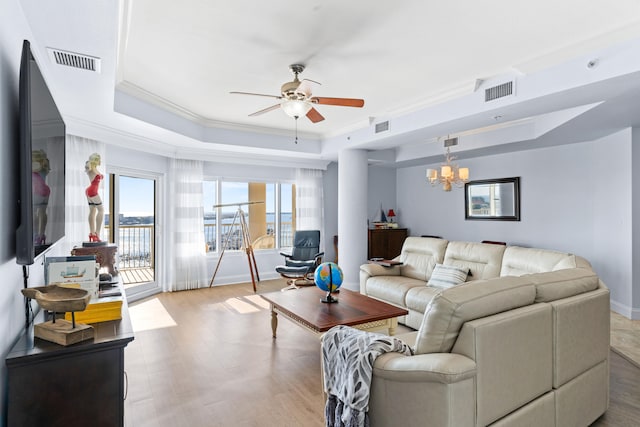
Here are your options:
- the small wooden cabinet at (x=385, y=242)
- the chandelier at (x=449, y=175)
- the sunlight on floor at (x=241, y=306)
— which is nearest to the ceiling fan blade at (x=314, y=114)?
the chandelier at (x=449, y=175)

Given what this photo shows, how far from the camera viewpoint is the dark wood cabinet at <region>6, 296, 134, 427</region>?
1368mm

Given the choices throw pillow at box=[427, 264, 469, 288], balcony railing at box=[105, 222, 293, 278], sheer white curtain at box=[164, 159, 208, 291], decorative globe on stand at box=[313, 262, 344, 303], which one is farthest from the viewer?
sheer white curtain at box=[164, 159, 208, 291]

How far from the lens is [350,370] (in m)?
1.69

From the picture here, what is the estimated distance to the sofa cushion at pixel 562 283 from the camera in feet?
6.49

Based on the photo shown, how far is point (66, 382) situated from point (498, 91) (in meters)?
3.98

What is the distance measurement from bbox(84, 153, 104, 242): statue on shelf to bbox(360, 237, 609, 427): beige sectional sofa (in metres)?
2.93

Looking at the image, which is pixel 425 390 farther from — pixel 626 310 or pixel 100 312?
pixel 626 310

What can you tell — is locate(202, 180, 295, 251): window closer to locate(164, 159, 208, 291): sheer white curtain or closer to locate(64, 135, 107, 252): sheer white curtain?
locate(164, 159, 208, 291): sheer white curtain

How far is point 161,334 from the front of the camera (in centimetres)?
390

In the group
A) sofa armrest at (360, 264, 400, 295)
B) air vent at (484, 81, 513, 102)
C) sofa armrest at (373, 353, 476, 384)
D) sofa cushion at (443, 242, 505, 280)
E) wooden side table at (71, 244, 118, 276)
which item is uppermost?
air vent at (484, 81, 513, 102)

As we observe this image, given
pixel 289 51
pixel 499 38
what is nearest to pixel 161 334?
pixel 289 51

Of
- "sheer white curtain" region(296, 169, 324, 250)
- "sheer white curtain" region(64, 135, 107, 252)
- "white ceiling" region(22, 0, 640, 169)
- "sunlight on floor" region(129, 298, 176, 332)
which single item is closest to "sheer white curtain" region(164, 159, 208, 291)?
"sunlight on floor" region(129, 298, 176, 332)

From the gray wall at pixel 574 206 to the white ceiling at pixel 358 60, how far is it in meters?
0.45

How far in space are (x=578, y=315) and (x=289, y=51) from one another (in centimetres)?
284
